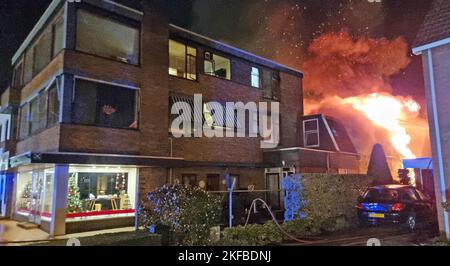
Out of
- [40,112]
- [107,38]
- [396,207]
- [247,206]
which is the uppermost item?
[107,38]

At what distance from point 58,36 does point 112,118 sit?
429 cm

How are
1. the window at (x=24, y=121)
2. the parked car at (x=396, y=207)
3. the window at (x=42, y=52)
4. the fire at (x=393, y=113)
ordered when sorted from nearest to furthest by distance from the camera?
the parked car at (x=396, y=207), the window at (x=42, y=52), the window at (x=24, y=121), the fire at (x=393, y=113)

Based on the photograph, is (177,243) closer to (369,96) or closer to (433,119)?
(433,119)

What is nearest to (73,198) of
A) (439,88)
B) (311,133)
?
(439,88)

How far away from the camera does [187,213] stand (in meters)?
9.23

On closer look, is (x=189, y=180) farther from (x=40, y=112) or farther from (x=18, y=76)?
(x=18, y=76)

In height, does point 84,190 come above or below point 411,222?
above

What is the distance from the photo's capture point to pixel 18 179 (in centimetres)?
1875

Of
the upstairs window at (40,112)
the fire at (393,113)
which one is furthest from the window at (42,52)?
the fire at (393,113)

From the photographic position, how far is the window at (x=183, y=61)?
17.6 meters

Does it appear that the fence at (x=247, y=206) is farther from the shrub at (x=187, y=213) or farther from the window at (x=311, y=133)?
the window at (x=311, y=133)

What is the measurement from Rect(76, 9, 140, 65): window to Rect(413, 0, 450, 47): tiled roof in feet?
36.2

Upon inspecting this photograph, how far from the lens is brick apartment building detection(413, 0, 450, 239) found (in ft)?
32.0

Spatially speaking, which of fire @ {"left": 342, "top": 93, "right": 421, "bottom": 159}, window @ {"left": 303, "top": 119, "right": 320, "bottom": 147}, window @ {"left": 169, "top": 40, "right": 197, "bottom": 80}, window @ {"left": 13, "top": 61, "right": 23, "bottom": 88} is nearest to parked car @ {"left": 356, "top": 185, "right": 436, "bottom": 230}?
window @ {"left": 303, "top": 119, "right": 320, "bottom": 147}
